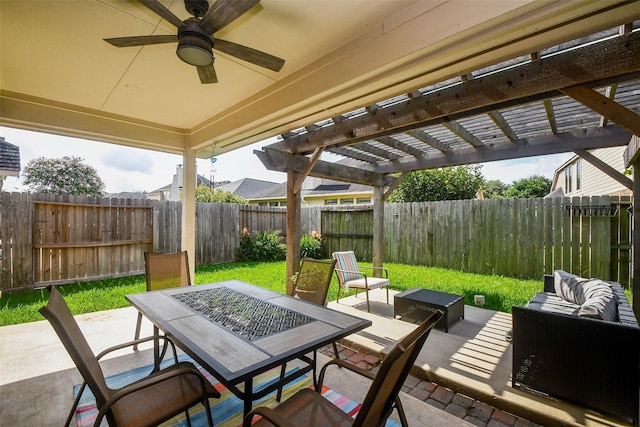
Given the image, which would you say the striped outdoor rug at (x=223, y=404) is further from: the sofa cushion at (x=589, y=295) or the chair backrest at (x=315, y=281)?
the sofa cushion at (x=589, y=295)

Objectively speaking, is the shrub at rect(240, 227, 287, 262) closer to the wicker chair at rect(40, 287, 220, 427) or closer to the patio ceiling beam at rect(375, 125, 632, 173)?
the patio ceiling beam at rect(375, 125, 632, 173)

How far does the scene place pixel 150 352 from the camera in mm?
2906

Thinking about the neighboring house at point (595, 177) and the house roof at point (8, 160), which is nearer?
the house roof at point (8, 160)

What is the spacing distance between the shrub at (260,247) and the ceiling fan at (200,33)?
6674mm

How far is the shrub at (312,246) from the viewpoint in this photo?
8.60 metres

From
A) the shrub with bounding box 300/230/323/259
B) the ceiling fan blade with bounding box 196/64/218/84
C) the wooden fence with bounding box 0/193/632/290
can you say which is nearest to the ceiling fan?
the ceiling fan blade with bounding box 196/64/218/84

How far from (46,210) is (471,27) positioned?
674 centimetres

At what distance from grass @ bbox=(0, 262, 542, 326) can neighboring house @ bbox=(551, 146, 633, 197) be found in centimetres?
322

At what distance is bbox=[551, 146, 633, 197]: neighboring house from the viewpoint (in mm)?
8016

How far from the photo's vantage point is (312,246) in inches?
345

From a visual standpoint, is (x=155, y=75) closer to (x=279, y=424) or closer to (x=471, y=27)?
(x=471, y=27)

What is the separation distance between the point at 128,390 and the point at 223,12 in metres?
1.97

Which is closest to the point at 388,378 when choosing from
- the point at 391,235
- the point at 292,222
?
the point at 292,222

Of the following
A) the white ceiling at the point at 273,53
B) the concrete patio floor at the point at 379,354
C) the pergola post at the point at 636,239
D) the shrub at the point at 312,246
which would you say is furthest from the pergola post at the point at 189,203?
the pergola post at the point at 636,239
